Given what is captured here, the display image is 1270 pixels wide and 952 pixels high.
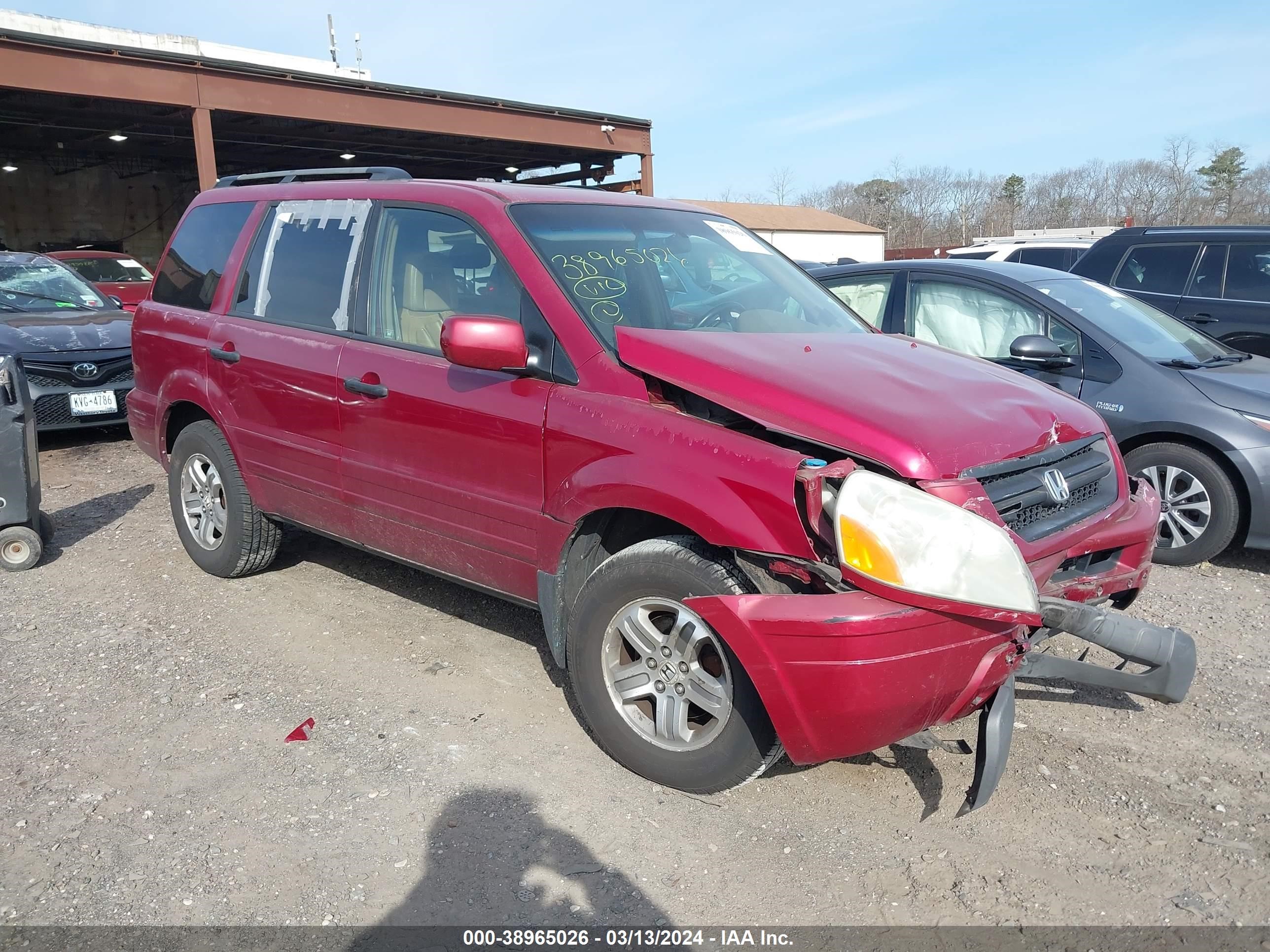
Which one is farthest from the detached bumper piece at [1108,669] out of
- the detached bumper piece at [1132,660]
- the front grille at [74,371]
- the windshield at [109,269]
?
the windshield at [109,269]

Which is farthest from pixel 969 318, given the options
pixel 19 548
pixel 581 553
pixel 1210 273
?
pixel 19 548

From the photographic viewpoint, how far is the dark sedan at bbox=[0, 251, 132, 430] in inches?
312

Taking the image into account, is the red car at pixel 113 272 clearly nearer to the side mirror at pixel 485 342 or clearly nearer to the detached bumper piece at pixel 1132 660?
the side mirror at pixel 485 342

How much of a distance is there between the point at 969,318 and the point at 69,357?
708cm

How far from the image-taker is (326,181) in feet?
15.0

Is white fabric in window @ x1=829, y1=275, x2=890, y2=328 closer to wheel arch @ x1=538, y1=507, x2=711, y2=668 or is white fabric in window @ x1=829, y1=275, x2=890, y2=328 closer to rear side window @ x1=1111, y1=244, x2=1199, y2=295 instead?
rear side window @ x1=1111, y1=244, x2=1199, y2=295

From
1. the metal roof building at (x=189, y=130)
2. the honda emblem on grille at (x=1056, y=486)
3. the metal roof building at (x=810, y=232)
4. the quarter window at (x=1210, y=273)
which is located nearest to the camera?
the honda emblem on grille at (x=1056, y=486)

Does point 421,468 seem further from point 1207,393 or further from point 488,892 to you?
point 1207,393

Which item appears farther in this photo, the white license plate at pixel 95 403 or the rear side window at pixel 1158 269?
the white license plate at pixel 95 403

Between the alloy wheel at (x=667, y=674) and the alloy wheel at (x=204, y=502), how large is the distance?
2.71 meters

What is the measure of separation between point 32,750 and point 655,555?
234 cm

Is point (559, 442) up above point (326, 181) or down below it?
below

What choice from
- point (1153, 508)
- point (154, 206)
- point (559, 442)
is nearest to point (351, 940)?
point (559, 442)

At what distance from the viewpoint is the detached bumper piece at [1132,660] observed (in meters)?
2.90
